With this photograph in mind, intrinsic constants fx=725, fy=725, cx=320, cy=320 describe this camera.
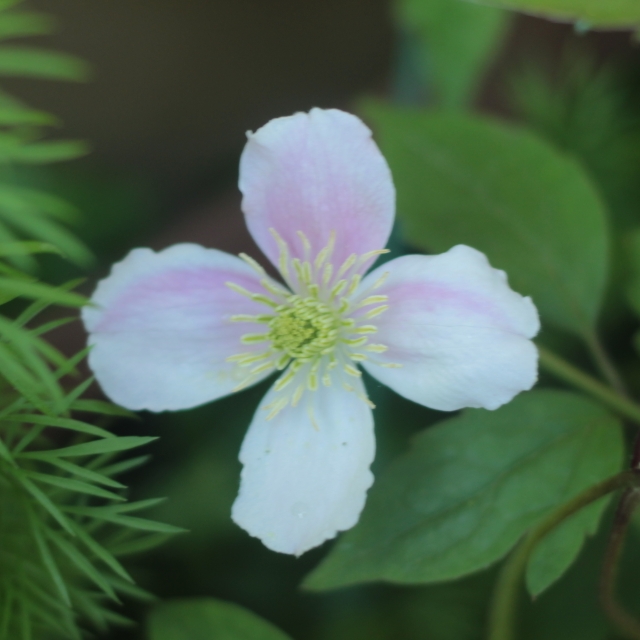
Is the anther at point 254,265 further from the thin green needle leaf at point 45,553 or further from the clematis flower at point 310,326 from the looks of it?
the thin green needle leaf at point 45,553

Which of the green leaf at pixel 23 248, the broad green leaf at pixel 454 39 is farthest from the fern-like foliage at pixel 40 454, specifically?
the broad green leaf at pixel 454 39

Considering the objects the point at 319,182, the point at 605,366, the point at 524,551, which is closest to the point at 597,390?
the point at 605,366

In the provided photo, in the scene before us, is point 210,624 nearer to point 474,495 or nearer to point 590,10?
point 474,495

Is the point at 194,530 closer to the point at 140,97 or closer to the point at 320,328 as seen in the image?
the point at 320,328

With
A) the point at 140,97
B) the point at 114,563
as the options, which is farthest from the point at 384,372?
Result: the point at 140,97

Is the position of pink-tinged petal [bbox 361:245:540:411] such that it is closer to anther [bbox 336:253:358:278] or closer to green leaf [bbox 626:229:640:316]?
anther [bbox 336:253:358:278]

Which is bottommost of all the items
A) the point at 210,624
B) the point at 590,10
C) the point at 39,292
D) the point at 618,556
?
the point at 210,624
